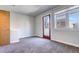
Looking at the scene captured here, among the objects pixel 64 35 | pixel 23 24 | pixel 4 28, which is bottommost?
pixel 64 35

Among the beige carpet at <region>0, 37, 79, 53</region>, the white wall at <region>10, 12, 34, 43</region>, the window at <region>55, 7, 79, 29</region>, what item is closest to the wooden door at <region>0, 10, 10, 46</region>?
the beige carpet at <region>0, 37, 79, 53</region>

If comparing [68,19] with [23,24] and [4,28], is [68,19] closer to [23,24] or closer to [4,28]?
[4,28]

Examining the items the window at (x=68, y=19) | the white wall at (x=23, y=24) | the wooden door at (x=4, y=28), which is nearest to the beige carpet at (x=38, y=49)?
the wooden door at (x=4, y=28)

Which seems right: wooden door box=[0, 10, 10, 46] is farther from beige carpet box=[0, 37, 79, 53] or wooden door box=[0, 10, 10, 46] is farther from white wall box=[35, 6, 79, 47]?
white wall box=[35, 6, 79, 47]

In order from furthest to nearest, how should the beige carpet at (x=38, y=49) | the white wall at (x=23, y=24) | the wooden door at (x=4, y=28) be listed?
the white wall at (x=23, y=24) < the wooden door at (x=4, y=28) < the beige carpet at (x=38, y=49)

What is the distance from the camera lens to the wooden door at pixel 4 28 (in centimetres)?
377

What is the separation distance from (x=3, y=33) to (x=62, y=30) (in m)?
3.01

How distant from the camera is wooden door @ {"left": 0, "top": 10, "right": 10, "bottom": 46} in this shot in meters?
3.77

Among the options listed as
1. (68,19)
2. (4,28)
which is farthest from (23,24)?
(68,19)

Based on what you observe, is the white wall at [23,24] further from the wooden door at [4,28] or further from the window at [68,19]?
the window at [68,19]

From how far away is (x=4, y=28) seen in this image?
153 inches

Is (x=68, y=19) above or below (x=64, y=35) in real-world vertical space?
above
